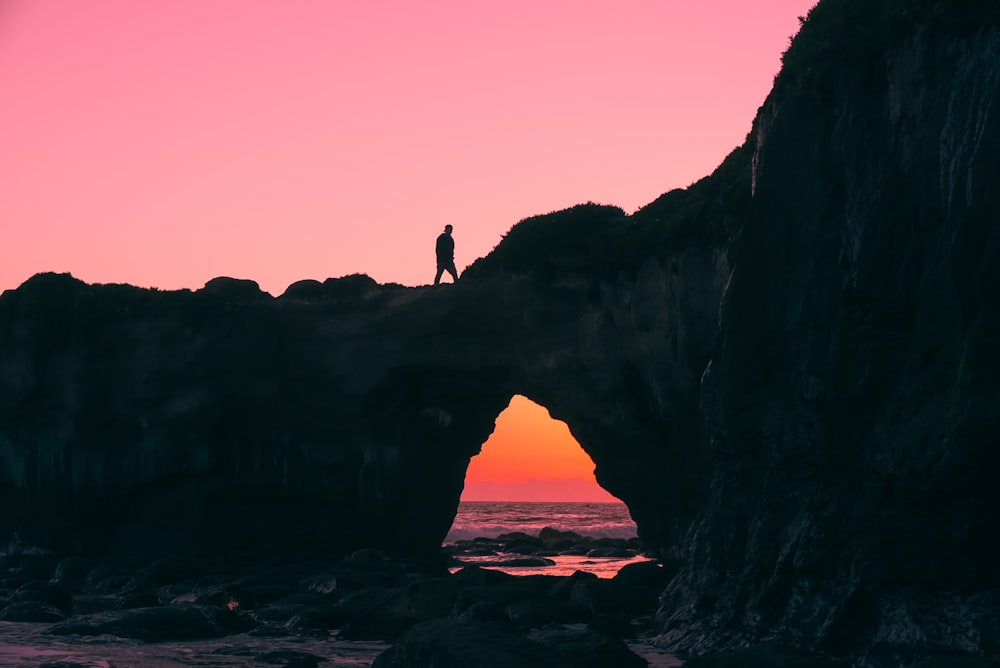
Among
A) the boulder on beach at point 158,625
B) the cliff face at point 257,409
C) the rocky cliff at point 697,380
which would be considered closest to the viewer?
the rocky cliff at point 697,380

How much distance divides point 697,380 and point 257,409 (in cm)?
1726

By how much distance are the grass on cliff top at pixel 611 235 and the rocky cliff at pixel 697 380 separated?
106 millimetres

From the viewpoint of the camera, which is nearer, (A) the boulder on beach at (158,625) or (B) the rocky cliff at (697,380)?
(B) the rocky cliff at (697,380)


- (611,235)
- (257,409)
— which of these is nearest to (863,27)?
(611,235)

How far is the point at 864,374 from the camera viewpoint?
1706 cm

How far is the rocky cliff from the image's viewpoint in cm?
1522

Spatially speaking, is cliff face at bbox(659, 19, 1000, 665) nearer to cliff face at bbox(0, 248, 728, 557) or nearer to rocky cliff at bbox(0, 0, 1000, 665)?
rocky cliff at bbox(0, 0, 1000, 665)

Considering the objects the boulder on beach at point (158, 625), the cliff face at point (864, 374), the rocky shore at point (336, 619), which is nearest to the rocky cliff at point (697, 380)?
the cliff face at point (864, 374)

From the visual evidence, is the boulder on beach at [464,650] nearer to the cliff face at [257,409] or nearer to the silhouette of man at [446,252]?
the cliff face at [257,409]

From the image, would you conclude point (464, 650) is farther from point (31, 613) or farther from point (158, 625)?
point (31, 613)

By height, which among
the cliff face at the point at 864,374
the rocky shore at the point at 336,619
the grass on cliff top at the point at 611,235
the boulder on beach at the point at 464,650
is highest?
the grass on cliff top at the point at 611,235

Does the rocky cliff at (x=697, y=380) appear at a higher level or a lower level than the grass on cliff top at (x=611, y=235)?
lower

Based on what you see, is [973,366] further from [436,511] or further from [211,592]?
[436,511]

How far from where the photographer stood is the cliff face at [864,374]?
14602mm
